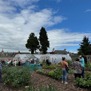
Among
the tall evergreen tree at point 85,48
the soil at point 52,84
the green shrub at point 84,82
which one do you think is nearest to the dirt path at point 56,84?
the soil at point 52,84

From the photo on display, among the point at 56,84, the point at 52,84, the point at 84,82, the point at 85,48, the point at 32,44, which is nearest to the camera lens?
the point at 84,82

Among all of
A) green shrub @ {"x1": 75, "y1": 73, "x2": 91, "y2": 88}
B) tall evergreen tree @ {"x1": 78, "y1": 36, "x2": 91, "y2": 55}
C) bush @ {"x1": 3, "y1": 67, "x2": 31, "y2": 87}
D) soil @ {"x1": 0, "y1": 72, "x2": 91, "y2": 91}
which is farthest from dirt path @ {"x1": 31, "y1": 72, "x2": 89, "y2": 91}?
tall evergreen tree @ {"x1": 78, "y1": 36, "x2": 91, "y2": 55}

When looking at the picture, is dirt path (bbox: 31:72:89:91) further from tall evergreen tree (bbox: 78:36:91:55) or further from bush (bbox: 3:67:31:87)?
tall evergreen tree (bbox: 78:36:91:55)

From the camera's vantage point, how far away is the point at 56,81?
18.8 metres

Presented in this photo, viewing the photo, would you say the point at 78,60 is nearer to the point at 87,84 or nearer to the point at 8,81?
the point at 87,84

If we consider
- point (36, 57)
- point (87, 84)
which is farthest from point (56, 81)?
point (36, 57)

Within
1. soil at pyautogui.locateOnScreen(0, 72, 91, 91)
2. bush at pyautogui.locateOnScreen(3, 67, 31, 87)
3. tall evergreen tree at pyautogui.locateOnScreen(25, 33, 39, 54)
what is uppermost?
tall evergreen tree at pyautogui.locateOnScreen(25, 33, 39, 54)

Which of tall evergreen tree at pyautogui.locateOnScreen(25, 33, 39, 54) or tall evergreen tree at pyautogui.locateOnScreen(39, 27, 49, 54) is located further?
tall evergreen tree at pyautogui.locateOnScreen(39, 27, 49, 54)

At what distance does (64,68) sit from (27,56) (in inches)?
1608

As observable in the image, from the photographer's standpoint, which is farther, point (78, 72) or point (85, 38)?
point (85, 38)

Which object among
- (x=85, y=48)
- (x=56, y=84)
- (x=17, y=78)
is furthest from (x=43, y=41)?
(x=56, y=84)

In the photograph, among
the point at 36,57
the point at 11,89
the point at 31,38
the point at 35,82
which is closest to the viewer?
the point at 11,89

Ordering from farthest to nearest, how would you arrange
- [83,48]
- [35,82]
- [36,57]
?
[83,48], [36,57], [35,82]

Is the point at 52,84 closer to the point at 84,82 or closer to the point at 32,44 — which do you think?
the point at 84,82
